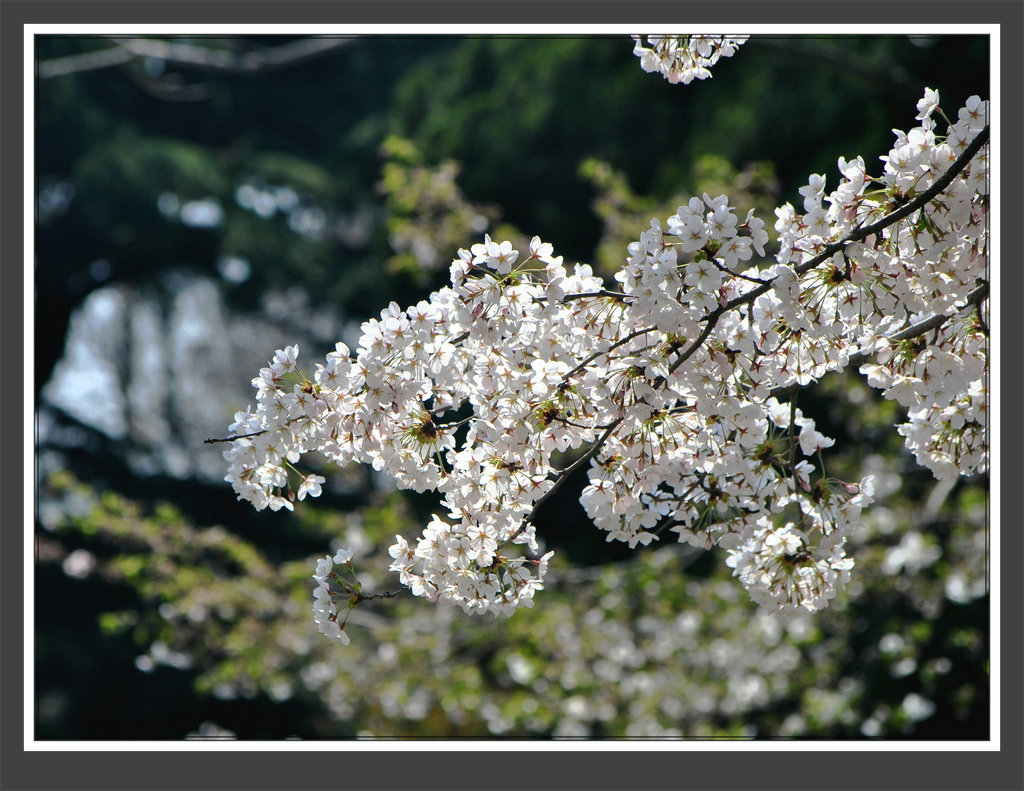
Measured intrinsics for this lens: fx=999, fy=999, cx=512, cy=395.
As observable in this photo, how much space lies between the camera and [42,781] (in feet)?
5.89

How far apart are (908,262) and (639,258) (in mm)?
416

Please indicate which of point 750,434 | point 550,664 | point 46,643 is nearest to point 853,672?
point 550,664

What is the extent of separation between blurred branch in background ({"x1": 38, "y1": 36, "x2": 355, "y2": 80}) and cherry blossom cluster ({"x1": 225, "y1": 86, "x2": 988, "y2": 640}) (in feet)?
9.29

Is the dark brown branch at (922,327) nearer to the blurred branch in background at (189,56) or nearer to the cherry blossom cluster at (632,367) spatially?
the cherry blossom cluster at (632,367)

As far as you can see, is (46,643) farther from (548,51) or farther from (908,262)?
(908,262)

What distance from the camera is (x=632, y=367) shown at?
1.33 meters

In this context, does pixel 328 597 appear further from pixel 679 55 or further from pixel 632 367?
pixel 679 55

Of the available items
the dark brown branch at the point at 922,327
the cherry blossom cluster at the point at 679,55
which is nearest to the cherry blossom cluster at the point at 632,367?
the dark brown branch at the point at 922,327

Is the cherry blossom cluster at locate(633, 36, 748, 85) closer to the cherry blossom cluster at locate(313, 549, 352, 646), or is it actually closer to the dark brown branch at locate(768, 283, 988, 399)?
the dark brown branch at locate(768, 283, 988, 399)

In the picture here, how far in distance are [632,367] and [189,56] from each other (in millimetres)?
4103

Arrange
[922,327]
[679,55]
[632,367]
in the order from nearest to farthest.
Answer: [632,367] < [922,327] < [679,55]

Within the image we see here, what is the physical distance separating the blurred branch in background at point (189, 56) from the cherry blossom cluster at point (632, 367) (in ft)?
9.29

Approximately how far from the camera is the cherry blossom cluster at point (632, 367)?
4.38ft

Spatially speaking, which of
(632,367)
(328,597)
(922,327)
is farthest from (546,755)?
(922,327)
